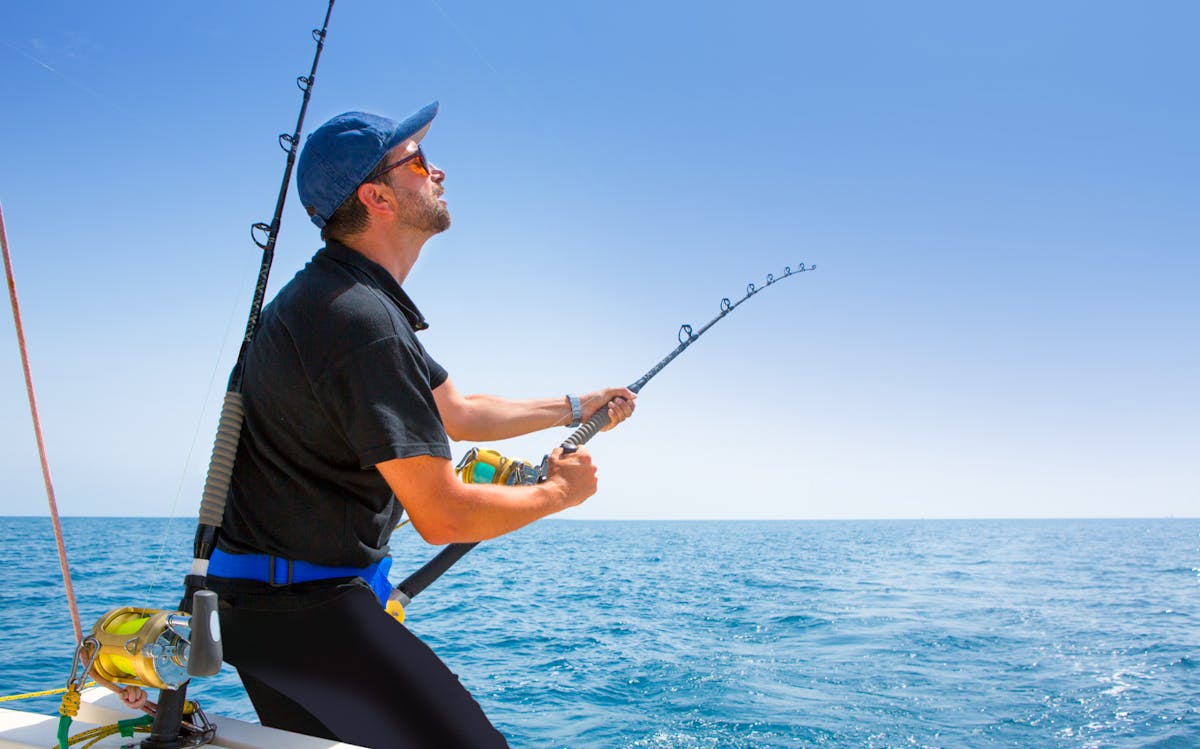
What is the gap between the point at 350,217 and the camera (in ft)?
5.97

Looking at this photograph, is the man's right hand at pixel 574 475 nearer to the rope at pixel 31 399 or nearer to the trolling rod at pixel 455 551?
the trolling rod at pixel 455 551

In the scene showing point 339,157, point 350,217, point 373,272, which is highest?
point 339,157

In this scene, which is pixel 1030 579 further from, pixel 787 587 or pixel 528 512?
pixel 528 512

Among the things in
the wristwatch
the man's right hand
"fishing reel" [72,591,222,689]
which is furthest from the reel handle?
the wristwatch

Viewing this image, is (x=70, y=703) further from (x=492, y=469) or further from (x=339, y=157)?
(x=339, y=157)

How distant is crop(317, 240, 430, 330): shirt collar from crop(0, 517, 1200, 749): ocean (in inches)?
44.1

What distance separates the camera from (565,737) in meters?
5.72

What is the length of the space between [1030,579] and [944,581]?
2738 mm

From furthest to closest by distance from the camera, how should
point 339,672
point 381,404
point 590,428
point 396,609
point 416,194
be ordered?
point 590,428 < point 396,609 < point 416,194 < point 339,672 < point 381,404

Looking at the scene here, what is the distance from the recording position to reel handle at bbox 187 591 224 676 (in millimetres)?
1359

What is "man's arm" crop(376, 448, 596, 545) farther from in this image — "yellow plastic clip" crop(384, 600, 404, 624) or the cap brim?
the cap brim

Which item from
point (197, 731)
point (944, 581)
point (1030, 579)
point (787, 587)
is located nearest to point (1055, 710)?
point (197, 731)

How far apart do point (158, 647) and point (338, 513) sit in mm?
381

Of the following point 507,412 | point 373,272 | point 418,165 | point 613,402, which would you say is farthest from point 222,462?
point 613,402
